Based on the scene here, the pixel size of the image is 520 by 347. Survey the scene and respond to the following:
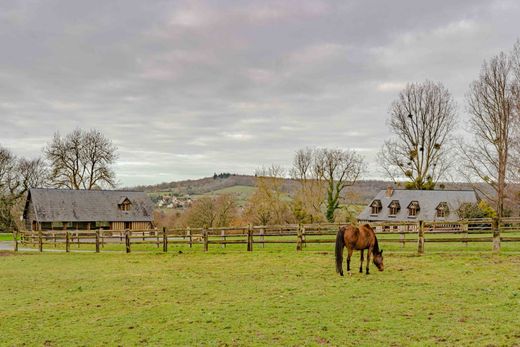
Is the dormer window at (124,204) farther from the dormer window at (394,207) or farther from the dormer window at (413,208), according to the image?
the dormer window at (413,208)

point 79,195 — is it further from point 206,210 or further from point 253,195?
point 253,195

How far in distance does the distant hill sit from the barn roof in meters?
8.97

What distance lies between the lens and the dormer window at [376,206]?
5468 cm

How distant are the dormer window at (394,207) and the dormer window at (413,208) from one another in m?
1.57

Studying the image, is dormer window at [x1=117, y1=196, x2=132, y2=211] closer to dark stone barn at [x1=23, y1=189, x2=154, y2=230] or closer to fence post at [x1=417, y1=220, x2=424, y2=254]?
dark stone barn at [x1=23, y1=189, x2=154, y2=230]

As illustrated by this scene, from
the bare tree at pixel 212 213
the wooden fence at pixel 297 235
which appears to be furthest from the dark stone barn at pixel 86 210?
the wooden fence at pixel 297 235

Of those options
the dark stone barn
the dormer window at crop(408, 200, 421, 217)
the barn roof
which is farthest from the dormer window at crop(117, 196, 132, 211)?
the dormer window at crop(408, 200, 421, 217)

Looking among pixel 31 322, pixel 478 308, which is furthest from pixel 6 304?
pixel 478 308

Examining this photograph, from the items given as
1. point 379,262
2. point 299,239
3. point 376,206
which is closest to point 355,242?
point 379,262

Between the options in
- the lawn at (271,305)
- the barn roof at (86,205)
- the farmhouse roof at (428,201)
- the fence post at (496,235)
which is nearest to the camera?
the lawn at (271,305)

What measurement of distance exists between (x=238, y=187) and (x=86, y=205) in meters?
31.6

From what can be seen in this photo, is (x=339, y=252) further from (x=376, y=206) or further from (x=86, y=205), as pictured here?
(x=376, y=206)

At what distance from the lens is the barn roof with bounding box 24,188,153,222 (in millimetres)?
46531

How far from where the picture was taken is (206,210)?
156 ft
